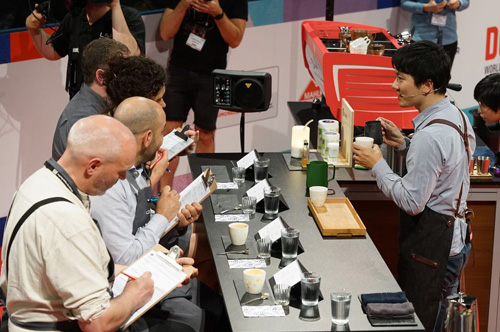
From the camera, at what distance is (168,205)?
12.1 ft

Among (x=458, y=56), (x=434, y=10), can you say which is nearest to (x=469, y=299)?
(x=434, y=10)

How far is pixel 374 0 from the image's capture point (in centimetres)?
744

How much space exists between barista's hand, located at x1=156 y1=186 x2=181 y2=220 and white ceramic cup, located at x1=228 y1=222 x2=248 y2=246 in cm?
30

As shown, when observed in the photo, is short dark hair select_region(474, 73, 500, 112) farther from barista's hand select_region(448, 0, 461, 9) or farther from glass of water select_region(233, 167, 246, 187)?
barista's hand select_region(448, 0, 461, 9)

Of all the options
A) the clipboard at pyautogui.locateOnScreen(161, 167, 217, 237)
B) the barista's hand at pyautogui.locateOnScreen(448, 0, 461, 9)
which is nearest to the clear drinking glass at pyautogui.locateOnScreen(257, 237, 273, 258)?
the clipboard at pyautogui.locateOnScreen(161, 167, 217, 237)

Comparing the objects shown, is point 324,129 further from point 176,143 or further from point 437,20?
point 437,20

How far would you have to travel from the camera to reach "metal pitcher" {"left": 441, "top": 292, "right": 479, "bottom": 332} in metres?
3.61

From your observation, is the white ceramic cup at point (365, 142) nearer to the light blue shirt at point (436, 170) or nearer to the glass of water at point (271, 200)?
the light blue shirt at point (436, 170)

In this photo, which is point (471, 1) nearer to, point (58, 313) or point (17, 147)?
point (17, 147)

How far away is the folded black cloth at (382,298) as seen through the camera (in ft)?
9.78

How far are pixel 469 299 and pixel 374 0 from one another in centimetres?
439

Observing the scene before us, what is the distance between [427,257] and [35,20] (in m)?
3.23

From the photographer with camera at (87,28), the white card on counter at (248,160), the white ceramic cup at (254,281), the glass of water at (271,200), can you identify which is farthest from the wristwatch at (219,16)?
the white ceramic cup at (254,281)

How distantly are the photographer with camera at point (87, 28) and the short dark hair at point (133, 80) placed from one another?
1.10m
